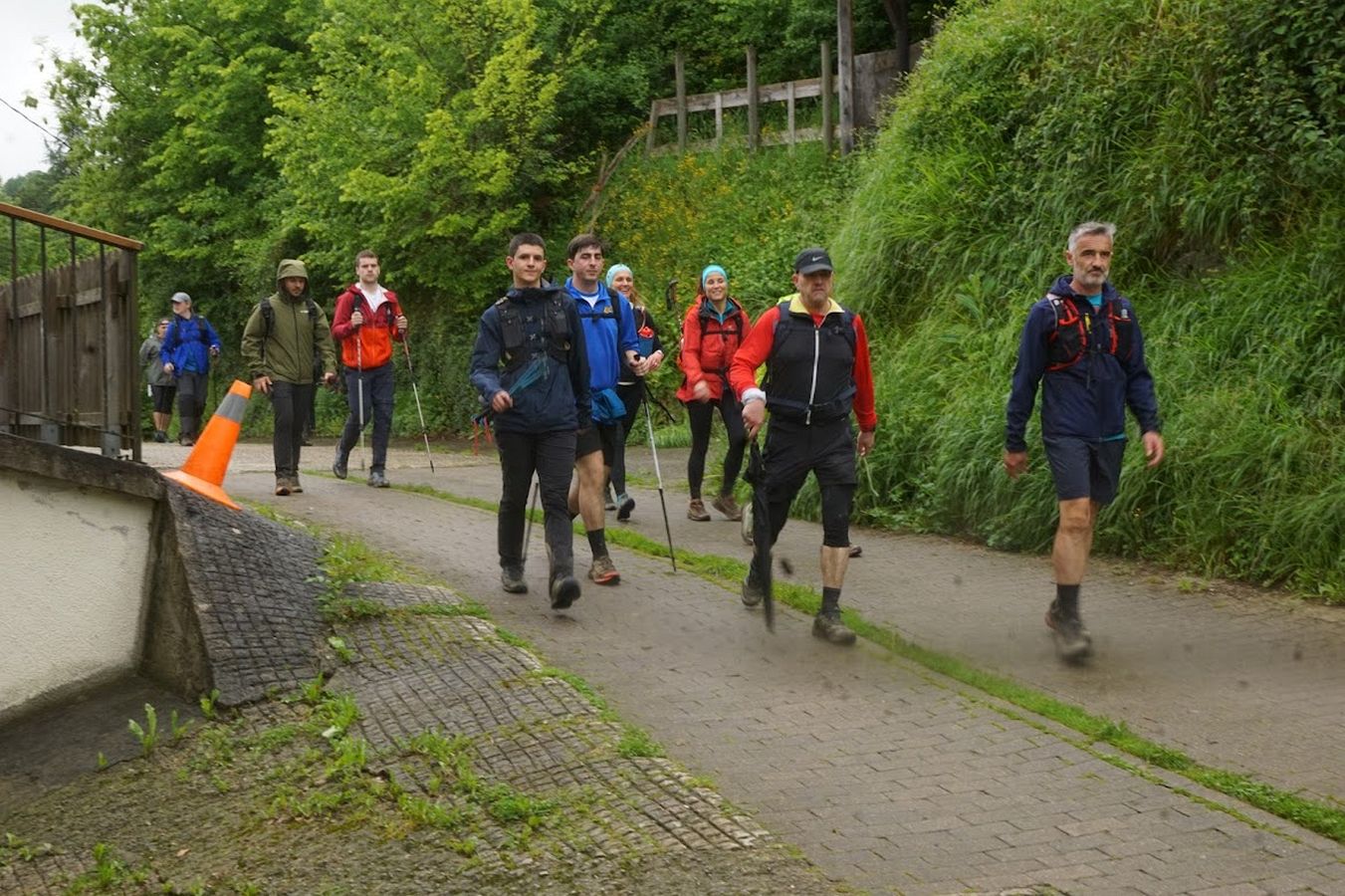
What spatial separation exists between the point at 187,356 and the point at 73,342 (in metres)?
13.0

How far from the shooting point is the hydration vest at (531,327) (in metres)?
8.18

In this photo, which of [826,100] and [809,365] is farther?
[826,100]

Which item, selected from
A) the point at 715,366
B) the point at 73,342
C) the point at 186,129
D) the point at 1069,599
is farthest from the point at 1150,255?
the point at 186,129

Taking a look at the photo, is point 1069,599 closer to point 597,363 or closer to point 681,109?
point 597,363

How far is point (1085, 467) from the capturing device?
287 inches

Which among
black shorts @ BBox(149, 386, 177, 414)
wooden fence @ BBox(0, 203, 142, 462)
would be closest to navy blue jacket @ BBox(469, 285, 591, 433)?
wooden fence @ BBox(0, 203, 142, 462)

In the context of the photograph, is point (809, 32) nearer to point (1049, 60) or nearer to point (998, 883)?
point (1049, 60)

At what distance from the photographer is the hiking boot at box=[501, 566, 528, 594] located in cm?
873

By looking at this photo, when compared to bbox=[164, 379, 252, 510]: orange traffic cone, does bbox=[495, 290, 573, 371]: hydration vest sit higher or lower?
higher

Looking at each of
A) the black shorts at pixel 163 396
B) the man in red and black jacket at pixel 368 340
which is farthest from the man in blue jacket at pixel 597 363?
the black shorts at pixel 163 396

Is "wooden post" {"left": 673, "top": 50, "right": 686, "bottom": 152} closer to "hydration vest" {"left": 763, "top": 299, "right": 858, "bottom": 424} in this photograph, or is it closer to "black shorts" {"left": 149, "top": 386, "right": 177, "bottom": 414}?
"black shorts" {"left": 149, "top": 386, "right": 177, "bottom": 414}

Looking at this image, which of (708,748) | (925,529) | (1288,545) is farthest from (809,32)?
(708,748)

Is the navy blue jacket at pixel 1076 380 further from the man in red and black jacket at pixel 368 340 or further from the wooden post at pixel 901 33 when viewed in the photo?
the wooden post at pixel 901 33

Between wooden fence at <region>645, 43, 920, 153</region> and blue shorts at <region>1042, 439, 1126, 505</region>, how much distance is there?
48.7 feet
